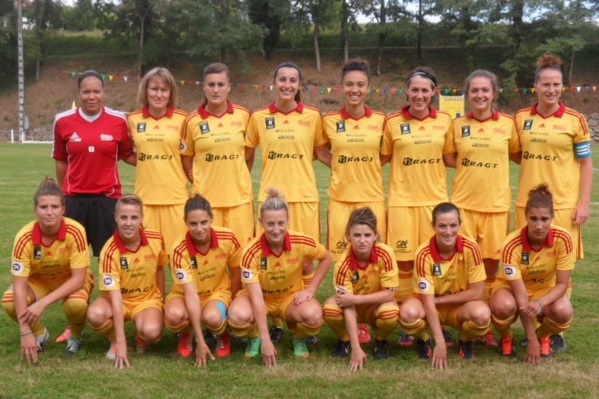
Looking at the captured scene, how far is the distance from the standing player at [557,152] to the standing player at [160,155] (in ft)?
7.32

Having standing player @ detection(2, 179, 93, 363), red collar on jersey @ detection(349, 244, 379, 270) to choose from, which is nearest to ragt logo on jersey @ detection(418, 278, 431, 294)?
red collar on jersey @ detection(349, 244, 379, 270)

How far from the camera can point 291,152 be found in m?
4.30

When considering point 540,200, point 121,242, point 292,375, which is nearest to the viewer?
point 292,375

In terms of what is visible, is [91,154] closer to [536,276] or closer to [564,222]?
[536,276]

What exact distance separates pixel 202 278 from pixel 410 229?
1.37m

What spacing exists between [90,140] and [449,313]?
2.53 meters

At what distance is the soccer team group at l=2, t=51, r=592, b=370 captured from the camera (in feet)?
12.3

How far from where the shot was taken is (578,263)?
6.09m

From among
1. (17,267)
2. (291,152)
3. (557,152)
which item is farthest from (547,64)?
(17,267)

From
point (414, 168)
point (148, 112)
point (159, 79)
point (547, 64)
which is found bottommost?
point (414, 168)

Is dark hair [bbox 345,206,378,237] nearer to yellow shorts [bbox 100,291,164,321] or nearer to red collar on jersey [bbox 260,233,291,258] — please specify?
red collar on jersey [bbox 260,233,291,258]

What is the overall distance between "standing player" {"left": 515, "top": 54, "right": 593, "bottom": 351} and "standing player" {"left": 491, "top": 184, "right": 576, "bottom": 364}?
30 cm

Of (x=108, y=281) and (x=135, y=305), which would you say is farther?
(x=135, y=305)

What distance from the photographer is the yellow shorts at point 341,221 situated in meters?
4.35
